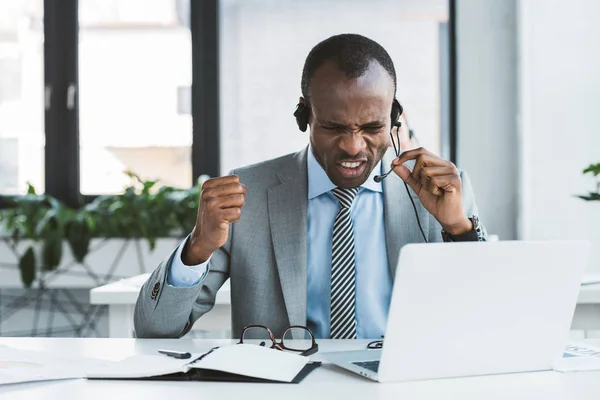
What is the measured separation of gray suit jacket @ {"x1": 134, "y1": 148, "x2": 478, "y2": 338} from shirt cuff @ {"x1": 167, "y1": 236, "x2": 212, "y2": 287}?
61mm

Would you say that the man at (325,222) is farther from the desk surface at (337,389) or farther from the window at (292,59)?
the window at (292,59)

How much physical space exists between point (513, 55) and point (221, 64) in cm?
138

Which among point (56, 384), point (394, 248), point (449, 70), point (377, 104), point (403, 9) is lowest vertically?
point (56, 384)

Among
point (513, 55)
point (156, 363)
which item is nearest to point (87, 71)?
point (513, 55)

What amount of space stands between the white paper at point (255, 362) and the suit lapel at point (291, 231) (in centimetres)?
33

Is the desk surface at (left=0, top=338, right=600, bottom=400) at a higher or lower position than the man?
lower

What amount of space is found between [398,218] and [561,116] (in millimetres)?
1943

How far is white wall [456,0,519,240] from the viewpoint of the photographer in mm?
3598

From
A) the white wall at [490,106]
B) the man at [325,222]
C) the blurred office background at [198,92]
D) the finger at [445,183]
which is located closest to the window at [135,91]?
the blurred office background at [198,92]

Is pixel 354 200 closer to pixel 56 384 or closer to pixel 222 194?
pixel 222 194

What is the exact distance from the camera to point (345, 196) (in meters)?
1.72

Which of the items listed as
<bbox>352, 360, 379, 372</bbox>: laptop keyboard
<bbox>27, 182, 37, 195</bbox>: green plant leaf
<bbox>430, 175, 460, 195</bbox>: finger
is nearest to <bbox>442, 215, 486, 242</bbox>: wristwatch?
<bbox>430, 175, 460, 195</bbox>: finger

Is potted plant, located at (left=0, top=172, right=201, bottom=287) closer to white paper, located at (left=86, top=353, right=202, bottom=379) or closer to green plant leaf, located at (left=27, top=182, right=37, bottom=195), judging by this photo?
green plant leaf, located at (left=27, top=182, right=37, bottom=195)

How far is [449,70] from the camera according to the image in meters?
3.77
